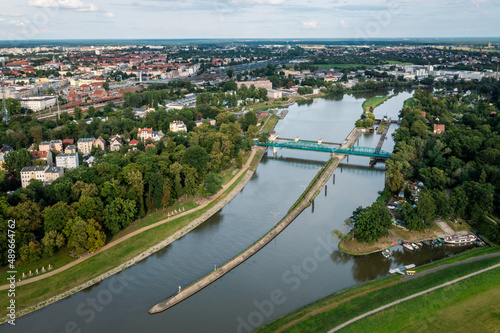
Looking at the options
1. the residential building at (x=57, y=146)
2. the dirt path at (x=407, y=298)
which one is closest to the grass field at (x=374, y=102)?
the residential building at (x=57, y=146)

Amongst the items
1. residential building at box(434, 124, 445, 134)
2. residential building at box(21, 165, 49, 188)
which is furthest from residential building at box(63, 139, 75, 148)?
residential building at box(434, 124, 445, 134)

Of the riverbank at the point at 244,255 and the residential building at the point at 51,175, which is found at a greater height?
the residential building at the point at 51,175

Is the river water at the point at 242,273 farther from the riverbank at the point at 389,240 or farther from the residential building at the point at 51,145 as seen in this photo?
the residential building at the point at 51,145

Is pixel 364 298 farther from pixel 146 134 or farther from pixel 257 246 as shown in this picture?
pixel 146 134

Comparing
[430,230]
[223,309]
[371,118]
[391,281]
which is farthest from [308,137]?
[223,309]

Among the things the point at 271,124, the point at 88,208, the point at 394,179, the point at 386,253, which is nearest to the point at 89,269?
the point at 88,208

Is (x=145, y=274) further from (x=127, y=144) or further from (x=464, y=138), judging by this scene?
(x=464, y=138)
